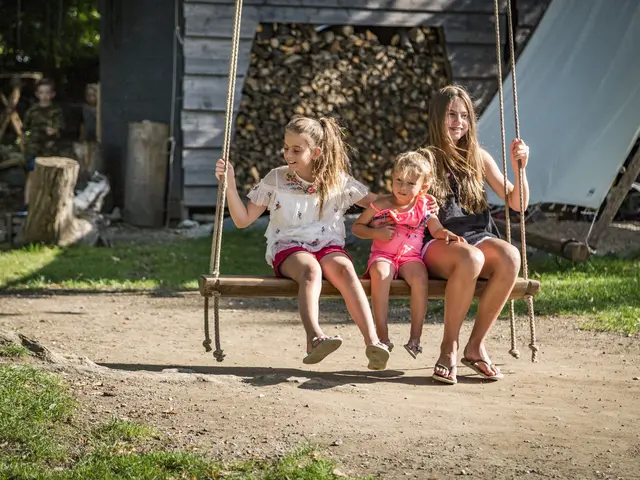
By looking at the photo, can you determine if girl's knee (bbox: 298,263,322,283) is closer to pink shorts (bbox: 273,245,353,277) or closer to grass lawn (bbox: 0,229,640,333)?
pink shorts (bbox: 273,245,353,277)

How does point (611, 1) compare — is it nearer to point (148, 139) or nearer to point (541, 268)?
point (541, 268)

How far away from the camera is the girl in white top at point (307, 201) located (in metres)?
5.31

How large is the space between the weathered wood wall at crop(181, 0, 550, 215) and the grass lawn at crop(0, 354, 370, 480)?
27.9ft

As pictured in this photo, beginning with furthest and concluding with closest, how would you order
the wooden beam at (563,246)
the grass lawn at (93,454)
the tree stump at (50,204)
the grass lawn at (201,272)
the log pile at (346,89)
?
the log pile at (346,89) < the tree stump at (50,204) < the wooden beam at (563,246) < the grass lawn at (201,272) < the grass lawn at (93,454)

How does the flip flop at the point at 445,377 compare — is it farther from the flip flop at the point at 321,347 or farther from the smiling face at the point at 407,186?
the smiling face at the point at 407,186

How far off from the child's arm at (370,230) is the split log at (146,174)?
7984mm

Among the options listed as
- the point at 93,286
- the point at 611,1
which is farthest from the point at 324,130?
the point at 611,1

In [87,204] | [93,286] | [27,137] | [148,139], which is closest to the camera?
[93,286]

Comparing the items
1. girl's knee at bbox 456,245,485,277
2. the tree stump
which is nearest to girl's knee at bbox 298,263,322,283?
girl's knee at bbox 456,245,485,277

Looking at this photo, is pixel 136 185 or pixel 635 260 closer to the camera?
pixel 635 260

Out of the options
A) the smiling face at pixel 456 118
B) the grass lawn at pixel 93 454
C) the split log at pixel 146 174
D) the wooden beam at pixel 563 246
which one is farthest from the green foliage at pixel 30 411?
the split log at pixel 146 174

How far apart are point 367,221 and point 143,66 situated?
8663 mm

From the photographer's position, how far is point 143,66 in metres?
13.5

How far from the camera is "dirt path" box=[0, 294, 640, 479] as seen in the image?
4.00 metres
